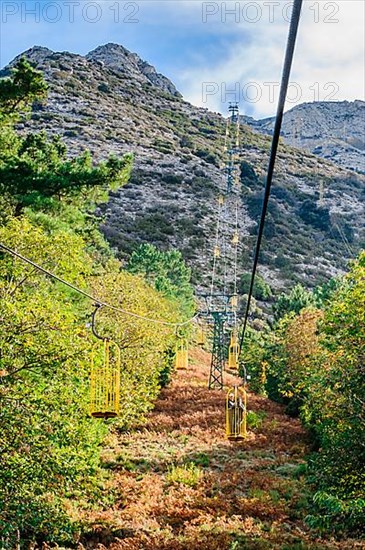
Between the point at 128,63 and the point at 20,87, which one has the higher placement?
the point at 128,63

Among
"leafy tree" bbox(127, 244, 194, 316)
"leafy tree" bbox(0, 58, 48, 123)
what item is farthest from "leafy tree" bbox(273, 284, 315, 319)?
"leafy tree" bbox(0, 58, 48, 123)

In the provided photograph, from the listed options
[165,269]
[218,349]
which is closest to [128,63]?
[165,269]

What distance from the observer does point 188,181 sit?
94.8 m

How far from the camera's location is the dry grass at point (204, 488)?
14.2 m

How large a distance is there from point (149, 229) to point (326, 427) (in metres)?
62.7

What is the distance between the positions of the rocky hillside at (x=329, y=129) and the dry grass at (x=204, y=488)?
130 m

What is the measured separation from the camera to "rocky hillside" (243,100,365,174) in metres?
157

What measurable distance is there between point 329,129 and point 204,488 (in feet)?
566

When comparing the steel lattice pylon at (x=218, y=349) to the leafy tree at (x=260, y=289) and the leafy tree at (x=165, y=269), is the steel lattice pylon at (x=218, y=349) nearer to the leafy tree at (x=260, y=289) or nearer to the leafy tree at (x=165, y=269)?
the leafy tree at (x=165, y=269)

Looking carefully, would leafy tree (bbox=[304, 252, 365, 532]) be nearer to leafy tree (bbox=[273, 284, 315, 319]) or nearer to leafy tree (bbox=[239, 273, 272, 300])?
leafy tree (bbox=[273, 284, 315, 319])

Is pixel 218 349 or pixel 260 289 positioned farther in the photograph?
pixel 260 289

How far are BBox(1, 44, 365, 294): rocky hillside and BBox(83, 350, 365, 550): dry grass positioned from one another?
40.4 metres

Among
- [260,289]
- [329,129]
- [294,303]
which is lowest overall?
[294,303]

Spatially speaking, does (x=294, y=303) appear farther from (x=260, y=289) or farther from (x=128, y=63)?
(x=128, y=63)
